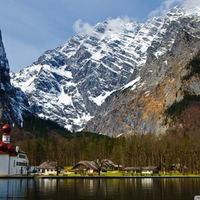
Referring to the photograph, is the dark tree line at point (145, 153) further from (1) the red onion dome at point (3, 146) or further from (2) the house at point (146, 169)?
(1) the red onion dome at point (3, 146)

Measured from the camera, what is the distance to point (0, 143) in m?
127

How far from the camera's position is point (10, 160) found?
12725 centimetres

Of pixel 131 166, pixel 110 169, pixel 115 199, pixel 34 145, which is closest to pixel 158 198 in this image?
pixel 115 199

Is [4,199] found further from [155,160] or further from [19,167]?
[155,160]

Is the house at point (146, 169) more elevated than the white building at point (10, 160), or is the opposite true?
the white building at point (10, 160)

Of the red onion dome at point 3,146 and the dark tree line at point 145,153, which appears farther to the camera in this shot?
the dark tree line at point 145,153

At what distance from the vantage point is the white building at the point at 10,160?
124 meters

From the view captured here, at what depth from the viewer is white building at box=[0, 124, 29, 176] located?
123550 mm

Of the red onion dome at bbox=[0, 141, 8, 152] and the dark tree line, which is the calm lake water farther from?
the dark tree line

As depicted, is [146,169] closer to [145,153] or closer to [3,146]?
[145,153]

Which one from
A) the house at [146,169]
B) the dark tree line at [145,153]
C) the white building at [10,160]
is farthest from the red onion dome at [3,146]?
the house at [146,169]

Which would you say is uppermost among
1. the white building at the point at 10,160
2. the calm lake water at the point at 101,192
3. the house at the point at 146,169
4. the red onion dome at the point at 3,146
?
the red onion dome at the point at 3,146

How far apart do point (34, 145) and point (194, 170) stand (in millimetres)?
90313

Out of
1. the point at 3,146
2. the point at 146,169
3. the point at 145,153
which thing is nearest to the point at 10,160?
the point at 3,146
